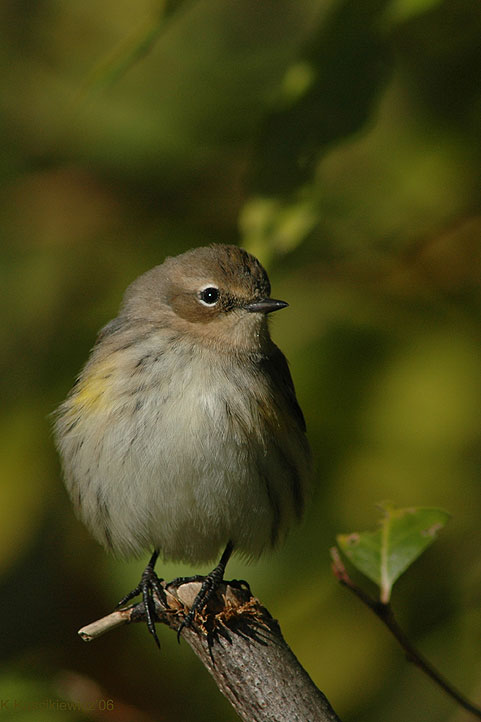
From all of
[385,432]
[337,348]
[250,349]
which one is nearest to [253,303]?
[250,349]

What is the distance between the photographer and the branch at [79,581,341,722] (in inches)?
84.7

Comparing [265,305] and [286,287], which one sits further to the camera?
[286,287]

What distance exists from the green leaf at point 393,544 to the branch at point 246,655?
311mm

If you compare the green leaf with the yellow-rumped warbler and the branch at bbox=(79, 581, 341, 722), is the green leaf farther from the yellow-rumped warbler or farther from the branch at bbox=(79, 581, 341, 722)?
the yellow-rumped warbler

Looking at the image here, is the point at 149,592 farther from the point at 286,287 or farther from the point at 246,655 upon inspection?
the point at 286,287

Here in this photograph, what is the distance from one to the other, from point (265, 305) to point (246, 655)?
1.55 m

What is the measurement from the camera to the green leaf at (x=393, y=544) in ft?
8.23

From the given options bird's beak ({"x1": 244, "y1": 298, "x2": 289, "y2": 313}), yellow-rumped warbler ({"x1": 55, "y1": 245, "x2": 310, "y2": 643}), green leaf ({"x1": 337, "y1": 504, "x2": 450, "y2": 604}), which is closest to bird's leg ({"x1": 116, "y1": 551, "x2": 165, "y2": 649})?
yellow-rumped warbler ({"x1": 55, "y1": 245, "x2": 310, "y2": 643})

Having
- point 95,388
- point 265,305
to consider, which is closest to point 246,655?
point 95,388

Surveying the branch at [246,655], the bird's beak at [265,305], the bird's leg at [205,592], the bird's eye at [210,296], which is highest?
the bird's eye at [210,296]

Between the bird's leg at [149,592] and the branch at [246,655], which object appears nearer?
the branch at [246,655]

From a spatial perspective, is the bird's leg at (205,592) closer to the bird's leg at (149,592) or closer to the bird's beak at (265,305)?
the bird's leg at (149,592)

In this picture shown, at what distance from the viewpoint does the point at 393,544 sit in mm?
2574

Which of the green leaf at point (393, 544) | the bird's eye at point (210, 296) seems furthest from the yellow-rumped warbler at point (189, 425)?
the green leaf at point (393, 544)
